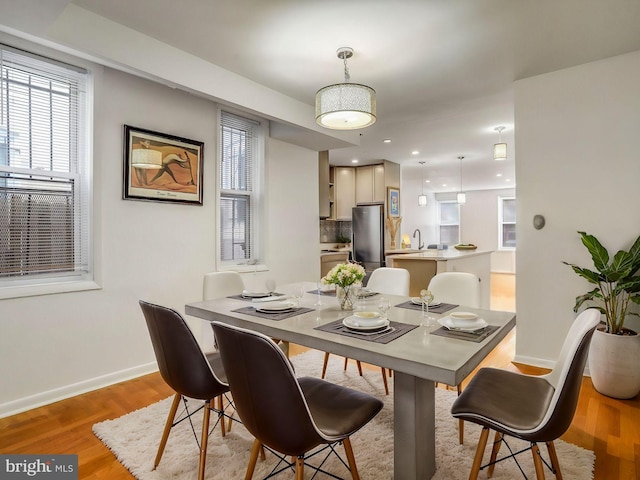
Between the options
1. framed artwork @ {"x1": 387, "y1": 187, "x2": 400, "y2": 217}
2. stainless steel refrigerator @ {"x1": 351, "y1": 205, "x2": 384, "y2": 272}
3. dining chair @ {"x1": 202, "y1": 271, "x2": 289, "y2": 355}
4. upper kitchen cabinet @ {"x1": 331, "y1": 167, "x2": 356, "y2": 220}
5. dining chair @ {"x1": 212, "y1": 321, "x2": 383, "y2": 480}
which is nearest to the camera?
dining chair @ {"x1": 212, "y1": 321, "x2": 383, "y2": 480}

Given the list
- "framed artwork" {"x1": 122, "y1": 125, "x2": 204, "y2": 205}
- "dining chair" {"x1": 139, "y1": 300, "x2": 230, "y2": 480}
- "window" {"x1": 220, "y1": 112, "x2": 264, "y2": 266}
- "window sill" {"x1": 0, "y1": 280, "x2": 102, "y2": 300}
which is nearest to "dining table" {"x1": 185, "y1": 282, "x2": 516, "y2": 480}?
"dining chair" {"x1": 139, "y1": 300, "x2": 230, "y2": 480}

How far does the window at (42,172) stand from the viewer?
2391 millimetres

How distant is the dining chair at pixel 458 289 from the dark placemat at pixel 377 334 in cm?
78

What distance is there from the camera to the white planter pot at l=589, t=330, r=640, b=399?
2.50 m

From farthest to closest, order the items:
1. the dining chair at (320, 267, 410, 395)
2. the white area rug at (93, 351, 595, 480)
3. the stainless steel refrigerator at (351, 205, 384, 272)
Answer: the stainless steel refrigerator at (351, 205, 384, 272) → the dining chair at (320, 267, 410, 395) → the white area rug at (93, 351, 595, 480)

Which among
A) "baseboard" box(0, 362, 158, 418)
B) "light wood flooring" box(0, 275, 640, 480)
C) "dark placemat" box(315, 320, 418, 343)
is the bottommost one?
"light wood flooring" box(0, 275, 640, 480)

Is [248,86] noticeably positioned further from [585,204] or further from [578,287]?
[578,287]

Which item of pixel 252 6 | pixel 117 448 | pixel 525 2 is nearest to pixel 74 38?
pixel 252 6

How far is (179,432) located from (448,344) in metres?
1.62

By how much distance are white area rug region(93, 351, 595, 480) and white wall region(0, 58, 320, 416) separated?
26.6 inches

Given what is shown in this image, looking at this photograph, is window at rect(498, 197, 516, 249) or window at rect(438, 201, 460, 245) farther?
window at rect(438, 201, 460, 245)

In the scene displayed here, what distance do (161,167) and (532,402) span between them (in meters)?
3.03

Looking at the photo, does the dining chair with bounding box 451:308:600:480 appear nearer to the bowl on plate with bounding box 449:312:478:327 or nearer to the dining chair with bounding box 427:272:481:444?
the bowl on plate with bounding box 449:312:478:327

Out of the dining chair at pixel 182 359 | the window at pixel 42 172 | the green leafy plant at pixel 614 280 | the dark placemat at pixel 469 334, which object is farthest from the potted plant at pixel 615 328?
the window at pixel 42 172
